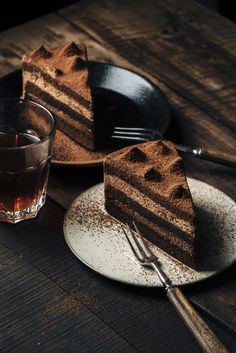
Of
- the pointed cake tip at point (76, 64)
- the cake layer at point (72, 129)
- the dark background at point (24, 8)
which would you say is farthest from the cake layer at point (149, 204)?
the dark background at point (24, 8)

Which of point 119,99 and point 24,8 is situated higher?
point 119,99

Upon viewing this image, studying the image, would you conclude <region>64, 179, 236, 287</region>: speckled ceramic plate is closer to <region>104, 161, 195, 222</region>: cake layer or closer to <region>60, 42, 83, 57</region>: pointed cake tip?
<region>104, 161, 195, 222</region>: cake layer

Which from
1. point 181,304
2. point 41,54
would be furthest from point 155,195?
point 41,54

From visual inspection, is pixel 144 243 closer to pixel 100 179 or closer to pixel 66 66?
pixel 100 179

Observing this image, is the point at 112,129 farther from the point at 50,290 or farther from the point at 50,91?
the point at 50,290

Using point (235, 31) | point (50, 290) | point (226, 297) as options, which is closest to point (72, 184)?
point (50, 290)

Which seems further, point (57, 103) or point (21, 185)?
point (57, 103)

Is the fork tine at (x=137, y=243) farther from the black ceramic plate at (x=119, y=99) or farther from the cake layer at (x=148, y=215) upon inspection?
the black ceramic plate at (x=119, y=99)
